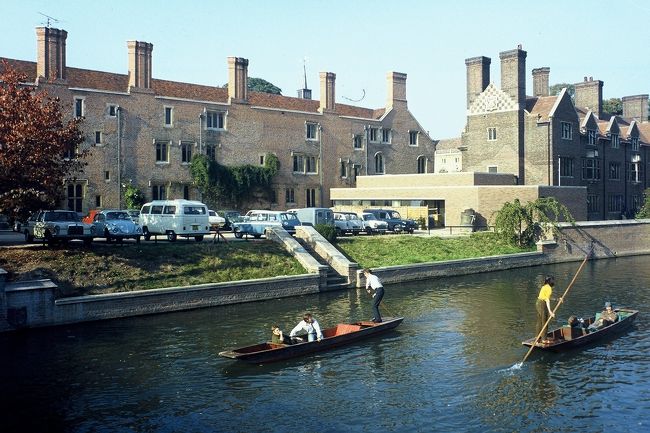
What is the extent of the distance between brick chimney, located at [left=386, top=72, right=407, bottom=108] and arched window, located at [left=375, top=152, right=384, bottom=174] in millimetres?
5798

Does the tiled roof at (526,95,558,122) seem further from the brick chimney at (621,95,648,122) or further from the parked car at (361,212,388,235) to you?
the brick chimney at (621,95,648,122)

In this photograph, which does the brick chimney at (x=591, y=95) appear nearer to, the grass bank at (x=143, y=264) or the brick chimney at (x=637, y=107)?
the brick chimney at (x=637, y=107)

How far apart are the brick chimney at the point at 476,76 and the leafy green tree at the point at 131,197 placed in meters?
36.4

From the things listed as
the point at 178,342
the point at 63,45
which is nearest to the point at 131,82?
the point at 63,45

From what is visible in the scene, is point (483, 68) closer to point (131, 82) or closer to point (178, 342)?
point (131, 82)

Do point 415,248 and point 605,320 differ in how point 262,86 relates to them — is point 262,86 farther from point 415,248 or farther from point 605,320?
point 605,320

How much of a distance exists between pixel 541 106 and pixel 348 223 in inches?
1174

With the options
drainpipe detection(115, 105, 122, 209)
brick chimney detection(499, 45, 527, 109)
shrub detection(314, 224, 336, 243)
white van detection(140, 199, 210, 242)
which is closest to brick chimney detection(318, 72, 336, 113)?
brick chimney detection(499, 45, 527, 109)

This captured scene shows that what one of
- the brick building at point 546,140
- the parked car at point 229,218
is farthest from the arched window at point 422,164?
the parked car at point 229,218

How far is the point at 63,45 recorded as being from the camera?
160 ft

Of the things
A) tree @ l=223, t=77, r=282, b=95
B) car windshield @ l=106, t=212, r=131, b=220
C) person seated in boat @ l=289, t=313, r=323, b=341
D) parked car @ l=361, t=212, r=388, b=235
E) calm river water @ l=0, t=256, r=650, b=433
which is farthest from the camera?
tree @ l=223, t=77, r=282, b=95

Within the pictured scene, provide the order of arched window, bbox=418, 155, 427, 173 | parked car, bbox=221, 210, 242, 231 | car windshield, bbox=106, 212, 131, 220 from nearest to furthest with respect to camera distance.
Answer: car windshield, bbox=106, 212, 131, 220 < parked car, bbox=221, 210, 242, 231 < arched window, bbox=418, 155, 427, 173

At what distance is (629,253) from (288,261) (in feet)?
113

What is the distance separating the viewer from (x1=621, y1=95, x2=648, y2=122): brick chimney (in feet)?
287
